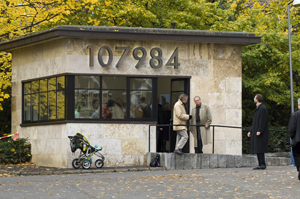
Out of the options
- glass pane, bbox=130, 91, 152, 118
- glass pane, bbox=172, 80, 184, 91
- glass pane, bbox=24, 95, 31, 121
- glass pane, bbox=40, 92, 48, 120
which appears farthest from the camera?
glass pane, bbox=24, 95, 31, 121

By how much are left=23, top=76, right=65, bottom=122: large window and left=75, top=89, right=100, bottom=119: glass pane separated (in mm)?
485

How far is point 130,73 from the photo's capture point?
57.9 feet

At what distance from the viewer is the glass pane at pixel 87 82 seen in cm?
1734

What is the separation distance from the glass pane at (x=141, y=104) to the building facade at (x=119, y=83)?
3 centimetres

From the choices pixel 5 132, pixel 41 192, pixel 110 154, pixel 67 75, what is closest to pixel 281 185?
pixel 41 192

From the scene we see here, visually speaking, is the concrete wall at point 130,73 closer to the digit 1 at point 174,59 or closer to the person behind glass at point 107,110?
the digit 1 at point 174,59

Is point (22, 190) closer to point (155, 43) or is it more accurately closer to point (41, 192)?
point (41, 192)

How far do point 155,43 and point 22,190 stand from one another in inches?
317

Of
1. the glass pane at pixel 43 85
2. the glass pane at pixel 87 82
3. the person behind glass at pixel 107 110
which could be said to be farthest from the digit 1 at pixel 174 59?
the glass pane at pixel 43 85

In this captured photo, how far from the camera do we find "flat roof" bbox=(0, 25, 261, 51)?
55.2 ft

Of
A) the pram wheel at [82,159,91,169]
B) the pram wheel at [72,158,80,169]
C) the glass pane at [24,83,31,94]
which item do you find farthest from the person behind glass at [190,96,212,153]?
the glass pane at [24,83,31,94]

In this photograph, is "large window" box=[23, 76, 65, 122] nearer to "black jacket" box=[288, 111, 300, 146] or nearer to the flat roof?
the flat roof

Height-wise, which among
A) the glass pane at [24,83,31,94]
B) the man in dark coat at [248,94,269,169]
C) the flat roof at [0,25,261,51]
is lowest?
the man in dark coat at [248,94,269,169]

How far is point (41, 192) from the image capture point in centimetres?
1089
